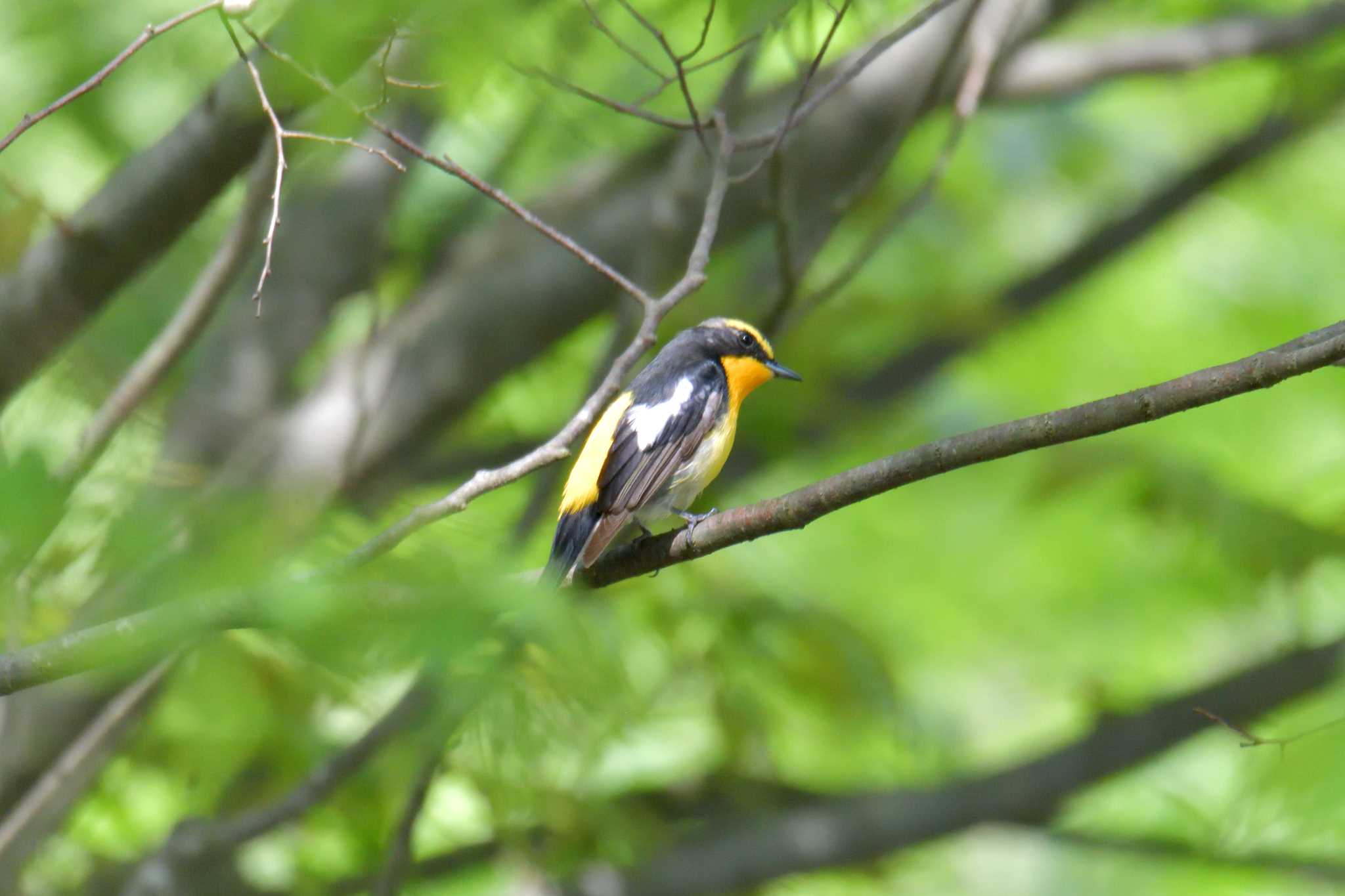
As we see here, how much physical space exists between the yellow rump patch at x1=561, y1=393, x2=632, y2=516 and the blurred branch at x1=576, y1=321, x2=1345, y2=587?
1.27m

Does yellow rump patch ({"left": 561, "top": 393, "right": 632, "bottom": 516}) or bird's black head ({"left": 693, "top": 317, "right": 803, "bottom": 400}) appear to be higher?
bird's black head ({"left": 693, "top": 317, "right": 803, "bottom": 400})

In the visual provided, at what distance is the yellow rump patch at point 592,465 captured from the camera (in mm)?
4148

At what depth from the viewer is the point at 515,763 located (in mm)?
3963

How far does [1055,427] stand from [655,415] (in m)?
2.01

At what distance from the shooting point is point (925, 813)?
5184 millimetres

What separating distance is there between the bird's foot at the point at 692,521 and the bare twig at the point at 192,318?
1658mm

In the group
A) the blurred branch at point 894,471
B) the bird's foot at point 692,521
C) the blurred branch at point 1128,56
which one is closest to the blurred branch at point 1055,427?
the blurred branch at point 894,471

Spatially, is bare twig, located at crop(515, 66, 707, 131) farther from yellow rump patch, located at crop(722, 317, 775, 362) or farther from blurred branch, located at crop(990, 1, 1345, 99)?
blurred branch, located at crop(990, 1, 1345, 99)

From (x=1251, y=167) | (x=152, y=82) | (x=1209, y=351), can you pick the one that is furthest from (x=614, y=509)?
(x=1209, y=351)

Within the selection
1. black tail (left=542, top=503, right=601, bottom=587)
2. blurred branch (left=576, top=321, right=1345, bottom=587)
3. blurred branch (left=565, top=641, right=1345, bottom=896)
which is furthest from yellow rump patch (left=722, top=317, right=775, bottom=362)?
blurred branch (left=576, top=321, right=1345, bottom=587)

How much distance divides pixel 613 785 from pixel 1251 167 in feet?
14.3

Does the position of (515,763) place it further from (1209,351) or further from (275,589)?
(1209,351)

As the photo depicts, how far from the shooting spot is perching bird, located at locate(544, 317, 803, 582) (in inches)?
157

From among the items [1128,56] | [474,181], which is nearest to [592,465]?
[474,181]
